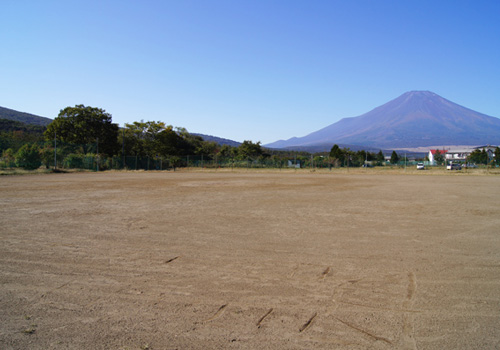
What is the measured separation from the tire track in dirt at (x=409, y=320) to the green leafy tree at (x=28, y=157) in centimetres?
3638

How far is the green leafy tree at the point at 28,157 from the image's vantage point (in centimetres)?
3262

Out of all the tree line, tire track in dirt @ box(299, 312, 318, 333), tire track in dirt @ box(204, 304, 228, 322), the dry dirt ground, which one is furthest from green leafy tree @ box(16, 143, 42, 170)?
tire track in dirt @ box(299, 312, 318, 333)

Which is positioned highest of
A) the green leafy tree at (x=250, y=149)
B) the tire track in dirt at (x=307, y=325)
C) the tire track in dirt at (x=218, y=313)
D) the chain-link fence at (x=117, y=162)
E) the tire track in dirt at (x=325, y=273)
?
the green leafy tree at (x=250, y=149)

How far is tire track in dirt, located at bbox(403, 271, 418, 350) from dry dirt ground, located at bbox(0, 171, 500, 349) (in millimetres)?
16

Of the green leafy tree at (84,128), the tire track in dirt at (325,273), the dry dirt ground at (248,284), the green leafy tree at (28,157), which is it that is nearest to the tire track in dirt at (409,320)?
the dry dirt ground at (248,284)

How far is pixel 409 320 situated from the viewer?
3.39 metres

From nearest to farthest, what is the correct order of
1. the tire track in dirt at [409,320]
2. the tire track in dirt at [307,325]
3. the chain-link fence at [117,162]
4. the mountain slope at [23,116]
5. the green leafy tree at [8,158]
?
the tire track in dirt at [409,320], the tire track in dirt at [307,325], the green leafy tree at [8,158], the chain-link fence at [117,162], the mountain slope at [23,116]

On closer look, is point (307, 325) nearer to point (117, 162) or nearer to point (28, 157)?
point (28, 157)

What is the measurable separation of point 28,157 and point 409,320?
37.0 m

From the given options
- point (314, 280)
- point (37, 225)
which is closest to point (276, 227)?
point (314, 280)

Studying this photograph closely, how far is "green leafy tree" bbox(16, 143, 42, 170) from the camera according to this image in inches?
1284

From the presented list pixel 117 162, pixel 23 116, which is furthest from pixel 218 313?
pixel 23 116

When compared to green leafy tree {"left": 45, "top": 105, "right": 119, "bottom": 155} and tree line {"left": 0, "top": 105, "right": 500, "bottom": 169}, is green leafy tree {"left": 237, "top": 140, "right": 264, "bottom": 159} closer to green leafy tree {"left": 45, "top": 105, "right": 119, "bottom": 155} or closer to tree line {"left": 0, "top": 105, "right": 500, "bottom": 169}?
tree line {"left": 0, "top": 105, "right": 500, "bottom": 169}

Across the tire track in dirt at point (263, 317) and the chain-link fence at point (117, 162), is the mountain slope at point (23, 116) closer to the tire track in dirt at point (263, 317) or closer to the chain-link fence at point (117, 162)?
the chain-link fence at point (117, 162)
